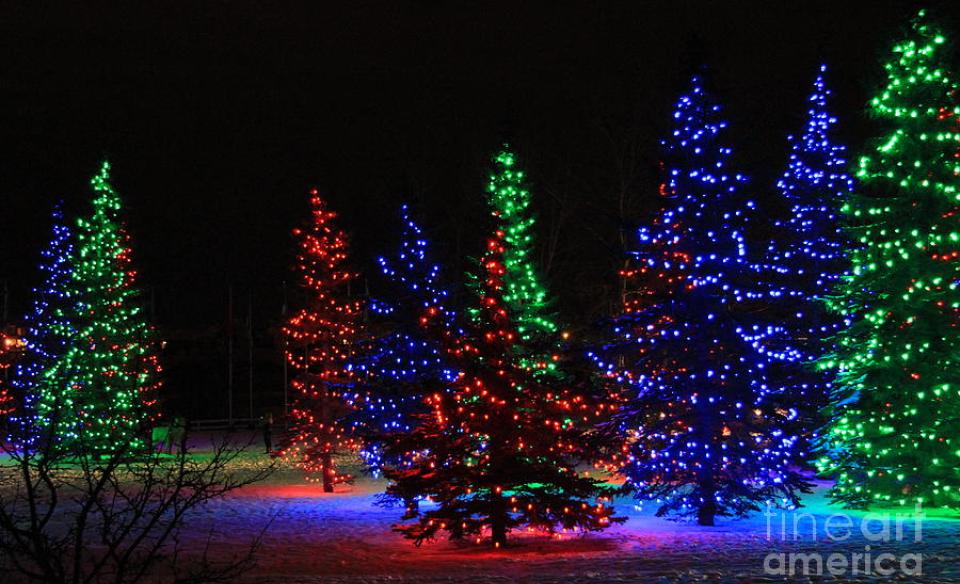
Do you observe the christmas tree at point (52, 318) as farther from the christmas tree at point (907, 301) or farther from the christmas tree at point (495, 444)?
the christmas tree at point (907, 301)

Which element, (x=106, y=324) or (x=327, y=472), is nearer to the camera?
(x=327, y=472)

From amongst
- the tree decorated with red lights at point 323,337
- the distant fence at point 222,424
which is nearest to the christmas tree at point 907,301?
the tree decorated with red lights at point 323,337

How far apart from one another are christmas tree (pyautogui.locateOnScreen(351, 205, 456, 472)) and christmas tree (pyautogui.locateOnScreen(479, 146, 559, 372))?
80.2 inches

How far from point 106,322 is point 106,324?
0.28 feet

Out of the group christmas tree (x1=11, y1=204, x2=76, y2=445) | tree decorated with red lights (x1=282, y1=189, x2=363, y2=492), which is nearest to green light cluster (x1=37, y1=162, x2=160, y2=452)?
christmas tree (x1=11, y1=204, x2=76, y2=445)

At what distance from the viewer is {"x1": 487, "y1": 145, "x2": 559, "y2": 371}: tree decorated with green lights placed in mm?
16500

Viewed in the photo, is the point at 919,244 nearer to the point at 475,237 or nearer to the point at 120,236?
the point at 475,237

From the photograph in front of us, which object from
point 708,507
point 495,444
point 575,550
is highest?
point 495,444

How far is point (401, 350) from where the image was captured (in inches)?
990

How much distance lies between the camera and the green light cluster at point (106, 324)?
121ft

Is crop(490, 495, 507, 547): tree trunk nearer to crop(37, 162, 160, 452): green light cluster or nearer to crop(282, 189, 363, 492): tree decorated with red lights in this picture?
crop(282, 189, 363, 492): tree decorated with red lights

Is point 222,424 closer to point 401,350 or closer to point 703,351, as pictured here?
point 401,350

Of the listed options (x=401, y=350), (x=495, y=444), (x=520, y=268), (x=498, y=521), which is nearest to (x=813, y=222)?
(x=520, y=268)

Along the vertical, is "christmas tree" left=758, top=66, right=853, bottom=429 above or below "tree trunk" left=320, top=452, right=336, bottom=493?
above
